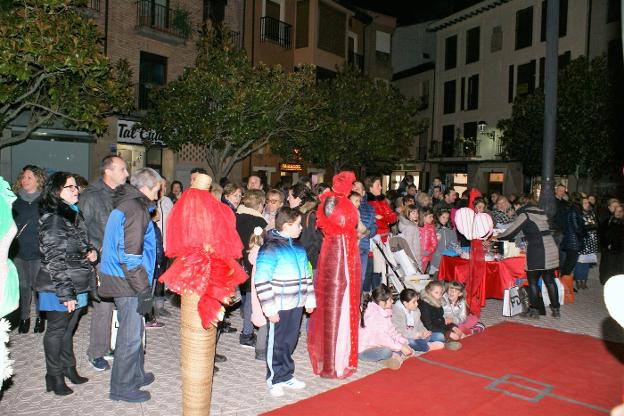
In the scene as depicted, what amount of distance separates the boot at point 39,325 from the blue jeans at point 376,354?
4.32 meters

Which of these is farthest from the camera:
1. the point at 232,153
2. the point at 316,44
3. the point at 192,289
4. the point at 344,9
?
the point at 344,9

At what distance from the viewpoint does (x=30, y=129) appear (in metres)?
11.9

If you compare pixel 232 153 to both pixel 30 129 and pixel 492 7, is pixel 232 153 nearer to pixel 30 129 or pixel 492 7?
pixel 30 129

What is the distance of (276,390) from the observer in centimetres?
529

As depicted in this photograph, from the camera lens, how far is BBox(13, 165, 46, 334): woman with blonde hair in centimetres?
691

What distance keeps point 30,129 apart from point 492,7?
29459mm

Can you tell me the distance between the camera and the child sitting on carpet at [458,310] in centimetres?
→ 754

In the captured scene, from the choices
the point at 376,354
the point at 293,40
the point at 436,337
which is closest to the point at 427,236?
the point at 436,337

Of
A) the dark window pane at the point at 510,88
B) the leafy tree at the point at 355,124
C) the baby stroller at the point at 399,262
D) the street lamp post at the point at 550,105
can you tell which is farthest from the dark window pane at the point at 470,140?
the baby stroller at the point at 399,262

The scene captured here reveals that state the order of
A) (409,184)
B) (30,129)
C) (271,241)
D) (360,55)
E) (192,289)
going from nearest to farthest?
(192,289) → (271,241) → (30,129) → (409,184) → (360,55)

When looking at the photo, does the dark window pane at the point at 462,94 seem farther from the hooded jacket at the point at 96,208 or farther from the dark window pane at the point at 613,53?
the hooded jacket at the point at 96,208

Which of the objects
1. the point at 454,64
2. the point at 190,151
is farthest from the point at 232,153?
the point at 454,64

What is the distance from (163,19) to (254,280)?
16800mm

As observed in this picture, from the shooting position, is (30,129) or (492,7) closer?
(30,129)
